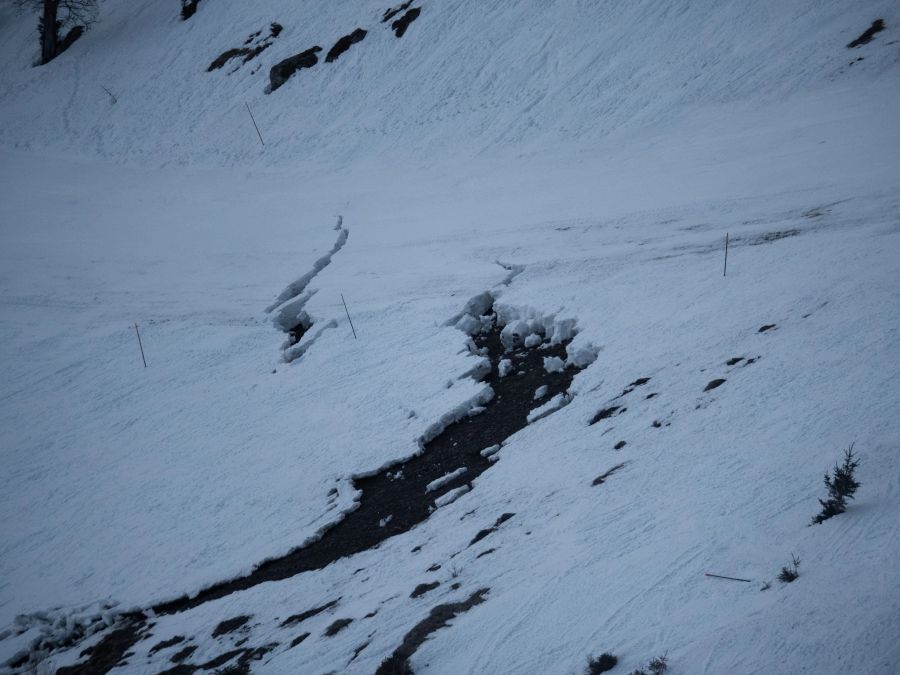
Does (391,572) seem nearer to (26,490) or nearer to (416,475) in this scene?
(416,475)

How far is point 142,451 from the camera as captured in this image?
37.9 ft

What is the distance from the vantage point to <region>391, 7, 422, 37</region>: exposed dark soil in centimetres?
2711

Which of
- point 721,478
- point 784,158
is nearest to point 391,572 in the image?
point 721,478

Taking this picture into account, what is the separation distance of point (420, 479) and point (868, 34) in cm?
1832

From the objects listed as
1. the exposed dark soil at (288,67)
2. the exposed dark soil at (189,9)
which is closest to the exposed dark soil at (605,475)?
the exposed dark soil at (288,67)

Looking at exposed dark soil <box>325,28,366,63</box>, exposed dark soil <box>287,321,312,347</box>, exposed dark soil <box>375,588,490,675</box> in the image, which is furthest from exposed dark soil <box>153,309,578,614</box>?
exposed dark soil <box>325,28,366,63</box>

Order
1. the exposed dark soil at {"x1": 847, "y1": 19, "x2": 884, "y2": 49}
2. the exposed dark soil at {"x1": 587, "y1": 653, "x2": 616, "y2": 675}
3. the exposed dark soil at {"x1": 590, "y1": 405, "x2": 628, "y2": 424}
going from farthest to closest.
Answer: the exposed dark soil at {"x1": 847, "y1": 19, "x2": 884, "y2": 49} < the exposed dark soil at {"x1": 590, "y1": 405, "x2": 628, "y2": 424} < the exposed dark soil at {"x1": 587, "y1": 653, "x2": 616, "y2": 675}

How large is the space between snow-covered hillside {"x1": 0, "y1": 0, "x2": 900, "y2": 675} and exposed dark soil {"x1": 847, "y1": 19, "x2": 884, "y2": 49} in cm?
40

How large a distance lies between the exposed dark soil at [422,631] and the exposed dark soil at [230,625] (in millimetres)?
2565

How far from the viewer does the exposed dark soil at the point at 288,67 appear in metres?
28.2

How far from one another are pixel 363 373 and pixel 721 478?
7.53 m

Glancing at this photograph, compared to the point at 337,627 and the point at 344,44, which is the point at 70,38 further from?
the point at 337,627

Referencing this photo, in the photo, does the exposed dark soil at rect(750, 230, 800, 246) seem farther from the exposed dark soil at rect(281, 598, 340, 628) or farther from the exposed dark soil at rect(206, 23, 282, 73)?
the exposed dark soil at rect(206, 23, 282, 73)

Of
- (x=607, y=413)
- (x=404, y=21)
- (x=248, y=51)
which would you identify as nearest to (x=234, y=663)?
(x=607, y=413)
